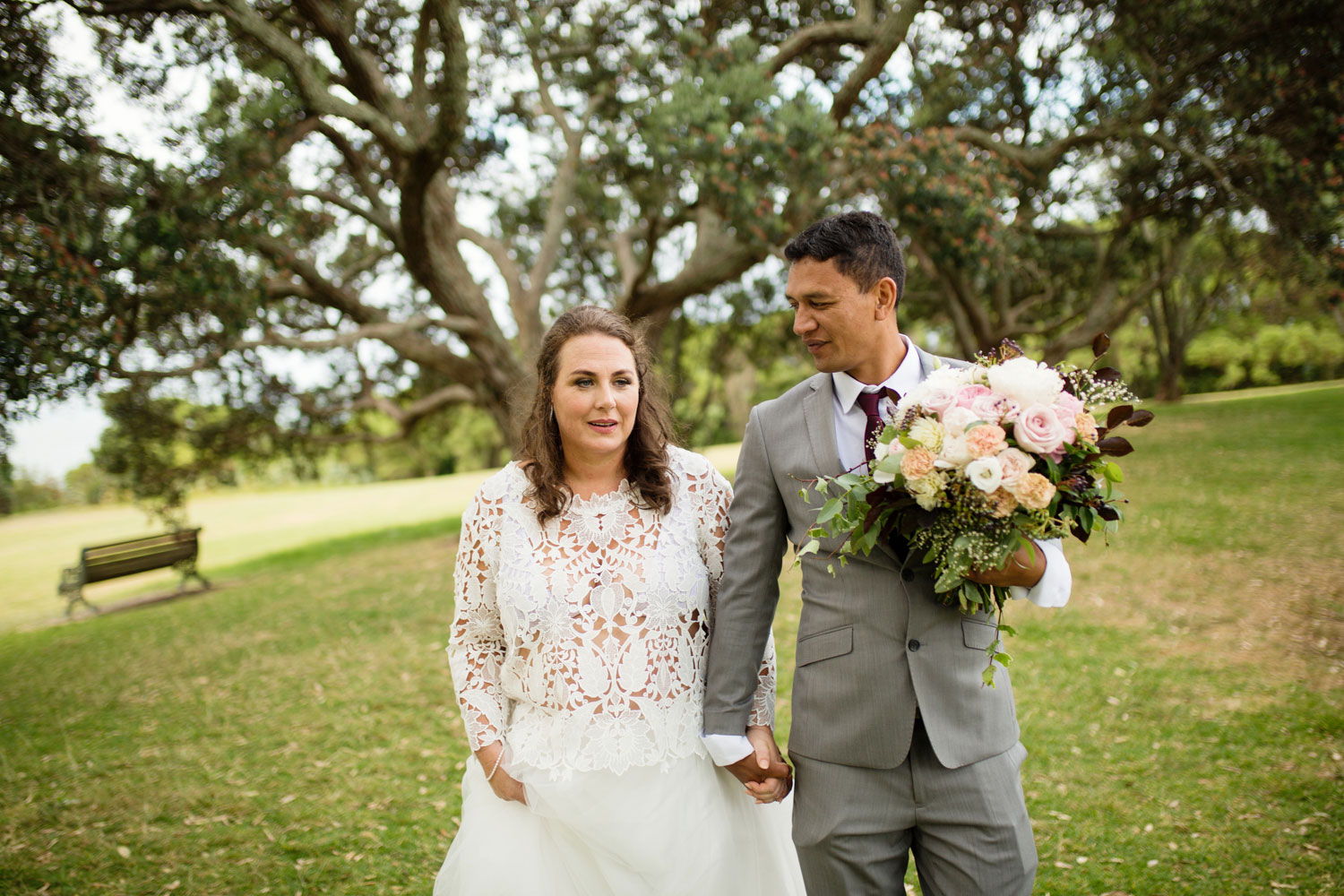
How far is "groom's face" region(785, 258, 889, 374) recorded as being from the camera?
2.45m

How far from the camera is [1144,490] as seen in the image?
1248 centimetres

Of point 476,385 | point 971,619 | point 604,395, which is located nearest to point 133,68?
point 476,385

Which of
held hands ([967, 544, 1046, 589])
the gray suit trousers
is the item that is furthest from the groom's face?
the gray suit trousers

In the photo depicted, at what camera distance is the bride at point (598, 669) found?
2613 millimetres

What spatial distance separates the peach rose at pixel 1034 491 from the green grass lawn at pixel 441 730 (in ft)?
10.3

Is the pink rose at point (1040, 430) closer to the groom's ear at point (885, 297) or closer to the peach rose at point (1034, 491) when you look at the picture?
the peach rose at point (1034, 491)

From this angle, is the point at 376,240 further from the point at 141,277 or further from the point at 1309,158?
the point at 1309,158

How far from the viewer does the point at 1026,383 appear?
208 cm

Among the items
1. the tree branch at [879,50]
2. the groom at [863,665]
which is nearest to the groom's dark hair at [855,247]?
the groom at [863,665]

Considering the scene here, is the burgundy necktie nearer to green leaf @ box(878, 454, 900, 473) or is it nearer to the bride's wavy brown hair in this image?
green leaf @ box(878, 454, 900, 473)

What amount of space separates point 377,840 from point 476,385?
8980 millimetres

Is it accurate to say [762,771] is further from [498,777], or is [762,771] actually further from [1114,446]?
[1114,446]

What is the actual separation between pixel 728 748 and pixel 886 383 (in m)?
1.28

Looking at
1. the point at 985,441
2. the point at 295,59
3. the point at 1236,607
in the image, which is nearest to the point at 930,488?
the point at 985,441
